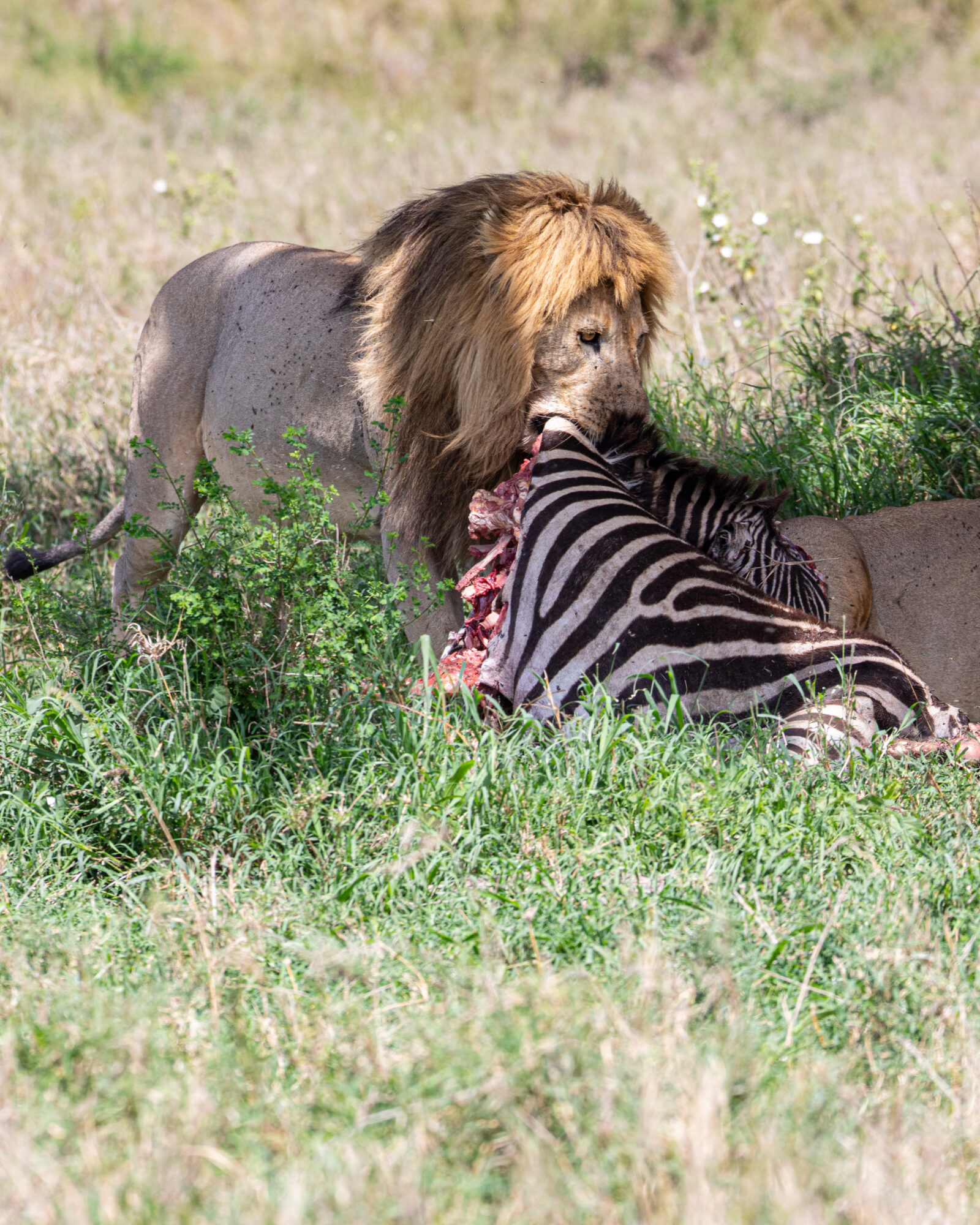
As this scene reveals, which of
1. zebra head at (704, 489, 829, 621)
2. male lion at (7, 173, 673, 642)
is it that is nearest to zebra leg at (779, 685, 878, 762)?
zebra head at (704, 489, 829, 621)

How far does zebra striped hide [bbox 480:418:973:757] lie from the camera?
3469mm

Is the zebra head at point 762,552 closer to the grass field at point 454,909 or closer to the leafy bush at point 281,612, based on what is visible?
the grass field at point 454,909

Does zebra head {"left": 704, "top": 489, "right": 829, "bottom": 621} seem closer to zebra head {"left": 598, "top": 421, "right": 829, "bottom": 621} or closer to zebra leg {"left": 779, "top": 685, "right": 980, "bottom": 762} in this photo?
zebra head {"left": 598, "top": 421, "right": 829, "bottom": 621}

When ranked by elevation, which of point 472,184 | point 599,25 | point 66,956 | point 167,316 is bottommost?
point 66,956

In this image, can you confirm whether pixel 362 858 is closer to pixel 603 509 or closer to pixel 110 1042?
pixel 110 1042

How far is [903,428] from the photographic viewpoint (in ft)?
17.9

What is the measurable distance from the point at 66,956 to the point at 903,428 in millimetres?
4162

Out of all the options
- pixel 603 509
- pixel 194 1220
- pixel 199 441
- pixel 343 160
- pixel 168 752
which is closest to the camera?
pixel 194 1220

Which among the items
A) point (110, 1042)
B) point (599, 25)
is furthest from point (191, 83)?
point (110, 1042)

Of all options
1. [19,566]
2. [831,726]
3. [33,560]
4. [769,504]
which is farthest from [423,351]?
[33,560]

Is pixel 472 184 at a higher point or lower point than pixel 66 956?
higher

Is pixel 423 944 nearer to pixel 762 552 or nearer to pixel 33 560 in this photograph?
pixel 762 552

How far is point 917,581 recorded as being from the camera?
438 cm

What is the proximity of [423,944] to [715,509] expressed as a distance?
74.3 inches
